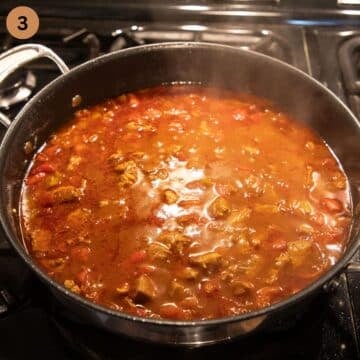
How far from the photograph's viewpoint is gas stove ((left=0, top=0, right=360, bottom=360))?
1.84m

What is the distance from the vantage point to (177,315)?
181cm

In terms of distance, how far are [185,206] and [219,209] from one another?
0.47 feet

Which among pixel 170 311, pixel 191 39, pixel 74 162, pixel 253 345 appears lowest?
pixel 253 345

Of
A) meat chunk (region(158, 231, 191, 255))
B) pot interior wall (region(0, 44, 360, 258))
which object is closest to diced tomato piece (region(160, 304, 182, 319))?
meat chunk (region(158, 231, 191, 255))

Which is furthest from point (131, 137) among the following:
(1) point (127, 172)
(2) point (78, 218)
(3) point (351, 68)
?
(3) point (351, 68)

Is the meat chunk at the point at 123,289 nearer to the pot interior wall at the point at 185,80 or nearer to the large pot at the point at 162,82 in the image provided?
the large pot at the point at 162,82

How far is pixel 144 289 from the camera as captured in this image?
6.01 feet

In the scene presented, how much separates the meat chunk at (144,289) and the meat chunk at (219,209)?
0.38 meters

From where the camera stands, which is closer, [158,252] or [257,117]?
[158,252]

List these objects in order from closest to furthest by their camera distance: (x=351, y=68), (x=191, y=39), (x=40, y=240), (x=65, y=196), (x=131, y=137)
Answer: (x=40, y=240), (x=65, y=196), (x=131, y=137), (x=351, y=68), (x=191, y=39)

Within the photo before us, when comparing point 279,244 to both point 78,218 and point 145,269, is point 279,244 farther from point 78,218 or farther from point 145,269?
point 78,218

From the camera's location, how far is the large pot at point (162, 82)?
1864 mm

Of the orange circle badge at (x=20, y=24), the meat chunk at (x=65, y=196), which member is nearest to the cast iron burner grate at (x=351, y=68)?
the meat chunk at (x=65, y=196)

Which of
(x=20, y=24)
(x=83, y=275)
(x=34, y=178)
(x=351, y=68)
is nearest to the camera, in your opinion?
(x=83, y=275)
